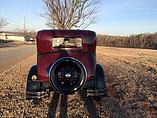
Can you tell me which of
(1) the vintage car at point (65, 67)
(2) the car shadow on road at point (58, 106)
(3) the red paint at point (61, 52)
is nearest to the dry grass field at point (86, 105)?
(2) the car shadow on road at point (58, 106)

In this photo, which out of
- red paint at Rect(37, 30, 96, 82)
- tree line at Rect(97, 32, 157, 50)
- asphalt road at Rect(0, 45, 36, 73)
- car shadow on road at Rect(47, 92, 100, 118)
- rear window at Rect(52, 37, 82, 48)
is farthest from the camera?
tree line at Rect(97, 32, 157, 50)

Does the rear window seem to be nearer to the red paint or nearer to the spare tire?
the red paint

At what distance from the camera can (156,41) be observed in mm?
35531

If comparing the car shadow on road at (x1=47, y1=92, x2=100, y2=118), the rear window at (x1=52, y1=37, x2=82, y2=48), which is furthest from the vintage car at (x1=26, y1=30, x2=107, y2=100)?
the car shadow on road at (x1=47, y1=92, x2=100, y2=118)

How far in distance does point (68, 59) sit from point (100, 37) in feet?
162

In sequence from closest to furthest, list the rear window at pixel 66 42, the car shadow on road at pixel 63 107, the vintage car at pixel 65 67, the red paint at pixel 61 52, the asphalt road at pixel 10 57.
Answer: the car shadow on road at pixel 63 107 < the vintage car at pixel 65 67 < the red paint at pixel 61 52 < the rear window at pixel 66 42 < the asphalt road at pixel 10 57

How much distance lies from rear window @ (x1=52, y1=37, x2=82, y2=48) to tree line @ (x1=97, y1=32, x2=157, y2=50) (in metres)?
34.6

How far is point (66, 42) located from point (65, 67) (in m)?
0.96

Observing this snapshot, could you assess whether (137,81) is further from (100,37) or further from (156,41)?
(100,37)

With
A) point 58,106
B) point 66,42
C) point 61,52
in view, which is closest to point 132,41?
point 66,42

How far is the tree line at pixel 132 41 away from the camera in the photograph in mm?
36703

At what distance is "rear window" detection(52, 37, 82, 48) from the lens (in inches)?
181

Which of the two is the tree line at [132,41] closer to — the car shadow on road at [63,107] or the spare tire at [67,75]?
the car shadow on road at [63,107]

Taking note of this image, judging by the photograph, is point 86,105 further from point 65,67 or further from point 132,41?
point 132,41
